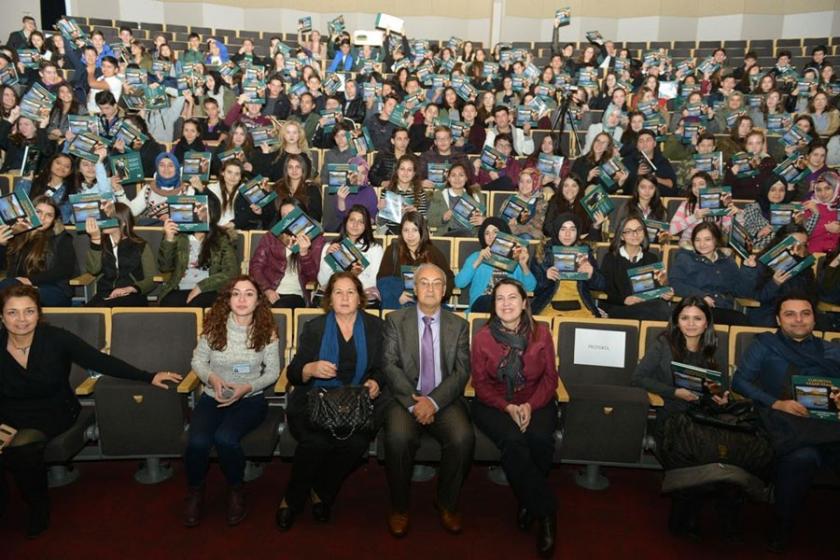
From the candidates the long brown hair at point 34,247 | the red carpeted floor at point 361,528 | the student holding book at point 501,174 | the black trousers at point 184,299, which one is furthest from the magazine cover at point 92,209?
the student holding book at point 501,174

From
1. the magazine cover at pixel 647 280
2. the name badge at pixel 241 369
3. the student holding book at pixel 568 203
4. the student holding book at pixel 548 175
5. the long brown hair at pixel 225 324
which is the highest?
the student holding book at pixel 548 175

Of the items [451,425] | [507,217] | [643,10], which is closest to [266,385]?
[451,425]

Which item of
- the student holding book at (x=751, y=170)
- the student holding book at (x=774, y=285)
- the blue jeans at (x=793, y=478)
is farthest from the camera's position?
the student holding book at (x=751, y=170)

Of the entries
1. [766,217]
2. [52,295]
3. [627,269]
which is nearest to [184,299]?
[52,295]

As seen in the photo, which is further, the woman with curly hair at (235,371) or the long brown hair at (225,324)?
the long brown hair at (225,324)

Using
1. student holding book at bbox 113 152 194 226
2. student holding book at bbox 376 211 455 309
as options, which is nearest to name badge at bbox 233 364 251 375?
student holding book at bbox 376 211 455 309

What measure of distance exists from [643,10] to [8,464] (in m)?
16.1

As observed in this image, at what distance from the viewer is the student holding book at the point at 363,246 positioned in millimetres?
4246

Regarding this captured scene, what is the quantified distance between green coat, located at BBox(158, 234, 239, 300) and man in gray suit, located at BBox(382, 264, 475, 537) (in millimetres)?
1710

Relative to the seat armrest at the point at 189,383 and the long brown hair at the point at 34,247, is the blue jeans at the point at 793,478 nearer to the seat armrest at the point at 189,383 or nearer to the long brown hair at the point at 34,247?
the seat armrest at the point at 189,383

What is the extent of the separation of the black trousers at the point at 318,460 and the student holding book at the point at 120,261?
1.93m

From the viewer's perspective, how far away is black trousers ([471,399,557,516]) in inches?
108

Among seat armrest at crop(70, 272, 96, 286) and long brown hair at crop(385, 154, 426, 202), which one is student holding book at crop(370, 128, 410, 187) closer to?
long brown hair at crop(385, 154, 426, 202)

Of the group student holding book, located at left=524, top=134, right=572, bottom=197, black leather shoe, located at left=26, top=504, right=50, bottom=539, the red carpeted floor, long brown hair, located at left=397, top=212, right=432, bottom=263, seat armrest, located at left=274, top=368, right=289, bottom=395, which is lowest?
the red carpeted floor
